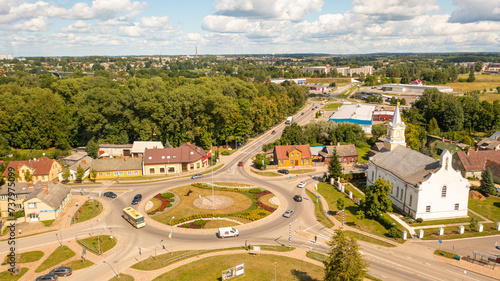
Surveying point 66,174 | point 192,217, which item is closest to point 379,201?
point 192,217

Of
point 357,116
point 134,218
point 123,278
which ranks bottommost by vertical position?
point 123,278

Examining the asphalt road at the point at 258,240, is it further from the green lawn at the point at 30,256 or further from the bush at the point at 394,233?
the green lawn at the point at 30,256

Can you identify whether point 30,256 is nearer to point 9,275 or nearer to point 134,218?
point 9,275

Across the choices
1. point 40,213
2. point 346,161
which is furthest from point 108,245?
point 346,161

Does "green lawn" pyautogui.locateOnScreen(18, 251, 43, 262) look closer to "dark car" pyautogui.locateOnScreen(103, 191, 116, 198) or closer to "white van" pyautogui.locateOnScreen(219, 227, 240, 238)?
"dark car" pyautogui.locateOnScreen(103, 191, 116, 198)

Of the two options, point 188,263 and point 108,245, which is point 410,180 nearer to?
point 188,263

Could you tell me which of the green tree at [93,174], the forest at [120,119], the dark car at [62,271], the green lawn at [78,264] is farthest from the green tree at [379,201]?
the green tree at [93,174]
